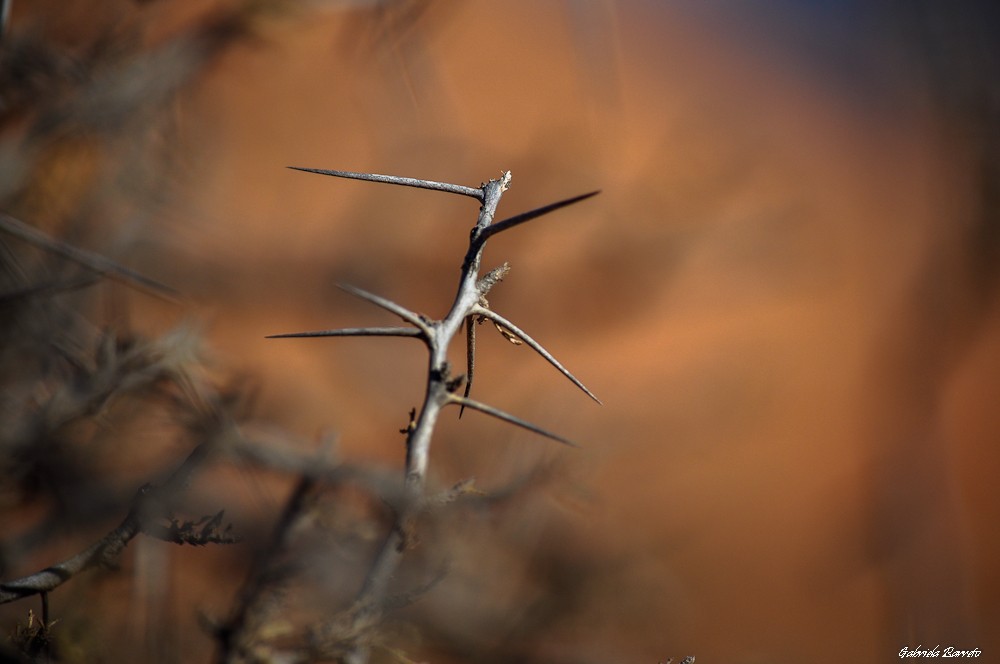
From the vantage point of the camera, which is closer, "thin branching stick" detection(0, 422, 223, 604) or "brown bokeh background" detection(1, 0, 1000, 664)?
"thin branching stick" detection(0, 422, 223, 604)

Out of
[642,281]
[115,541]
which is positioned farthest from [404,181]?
[642,281]

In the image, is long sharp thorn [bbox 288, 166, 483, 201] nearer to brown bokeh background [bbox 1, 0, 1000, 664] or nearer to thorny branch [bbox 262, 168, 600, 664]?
thorny branch [bbox 262, 168, 600, 664]

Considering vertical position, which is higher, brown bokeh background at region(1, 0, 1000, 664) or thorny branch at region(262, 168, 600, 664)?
brown bokeh background at region(1, 0, 1000, 664)

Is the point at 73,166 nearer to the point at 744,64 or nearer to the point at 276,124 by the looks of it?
the point at 276,124

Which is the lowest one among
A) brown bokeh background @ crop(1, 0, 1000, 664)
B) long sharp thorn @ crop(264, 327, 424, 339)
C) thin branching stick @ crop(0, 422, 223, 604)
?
thin branching stick @ crop(0, 422, 223, 604)

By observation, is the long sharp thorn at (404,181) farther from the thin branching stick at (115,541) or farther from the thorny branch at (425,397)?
the thin branching stick at (115,541)

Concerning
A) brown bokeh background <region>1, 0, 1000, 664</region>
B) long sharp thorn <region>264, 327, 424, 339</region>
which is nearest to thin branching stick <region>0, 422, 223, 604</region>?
long sharp thorn <region>264, 327, 424, 339</region>
